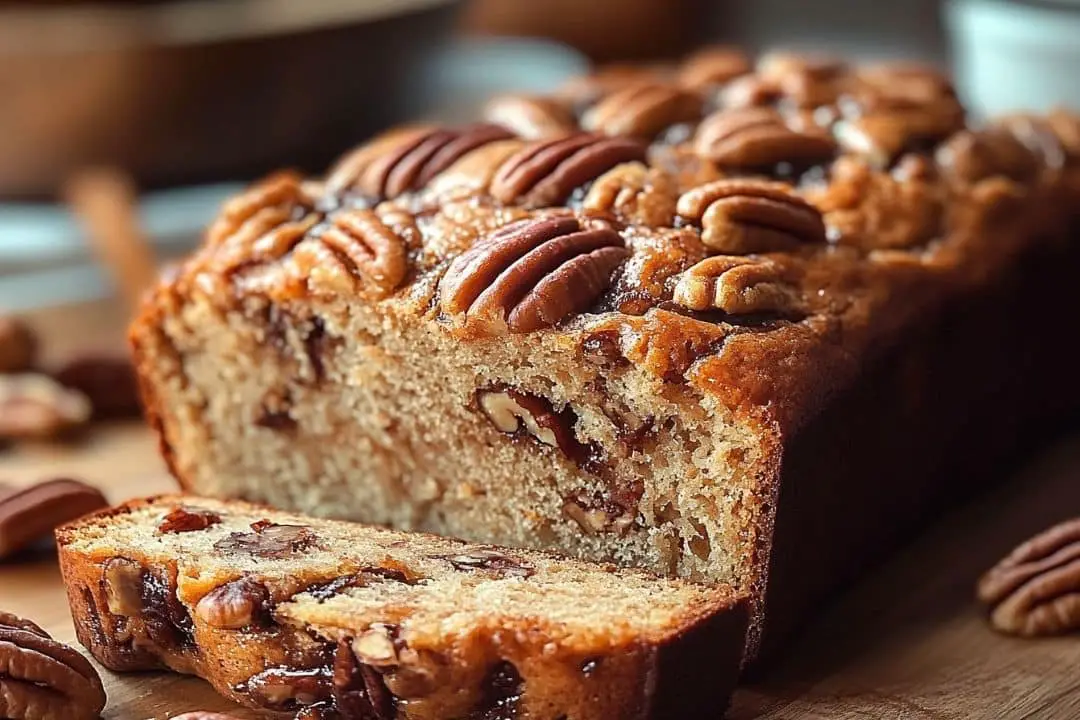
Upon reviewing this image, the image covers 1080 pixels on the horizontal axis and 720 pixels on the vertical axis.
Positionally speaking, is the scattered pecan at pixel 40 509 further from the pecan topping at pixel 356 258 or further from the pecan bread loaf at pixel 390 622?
the pecan topping at pixel 356 258

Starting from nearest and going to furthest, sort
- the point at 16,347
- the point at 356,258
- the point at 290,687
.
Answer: the point at 290,687 < the point at 356,258 < the point at 16,347

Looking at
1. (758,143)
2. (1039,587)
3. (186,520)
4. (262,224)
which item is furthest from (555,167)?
(1039,587)

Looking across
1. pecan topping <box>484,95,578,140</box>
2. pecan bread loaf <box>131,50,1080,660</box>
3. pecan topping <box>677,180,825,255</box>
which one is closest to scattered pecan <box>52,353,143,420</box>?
pecan bread loaf <box>131,50,1080,660</box>

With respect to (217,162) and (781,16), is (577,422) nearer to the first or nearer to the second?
(217,162)

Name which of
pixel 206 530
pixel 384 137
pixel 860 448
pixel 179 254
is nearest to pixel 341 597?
pixel 206 530

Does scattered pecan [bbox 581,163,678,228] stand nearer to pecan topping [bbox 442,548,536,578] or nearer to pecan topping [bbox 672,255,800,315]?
pecan topping [bbox 672,255,800,315]

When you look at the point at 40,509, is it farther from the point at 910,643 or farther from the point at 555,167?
the point at 910,643

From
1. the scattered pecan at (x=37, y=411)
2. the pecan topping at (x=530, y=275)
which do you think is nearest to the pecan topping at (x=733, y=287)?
the pecan topping at (x=530, y=275)
